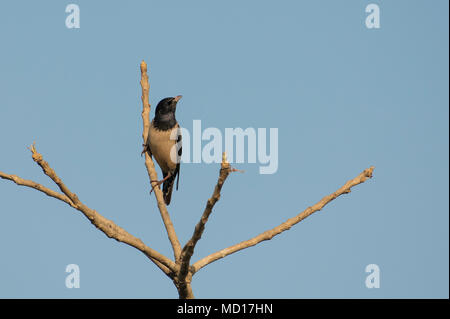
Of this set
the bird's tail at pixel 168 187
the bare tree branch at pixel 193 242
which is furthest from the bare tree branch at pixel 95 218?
the bird's tail at pixel 168 187

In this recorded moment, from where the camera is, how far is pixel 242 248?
5.54m

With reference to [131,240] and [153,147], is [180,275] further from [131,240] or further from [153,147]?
[153,147]

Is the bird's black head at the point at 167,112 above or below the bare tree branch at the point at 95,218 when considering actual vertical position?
above

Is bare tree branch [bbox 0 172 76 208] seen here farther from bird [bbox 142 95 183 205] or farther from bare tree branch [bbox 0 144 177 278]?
bird [bbox 142 95 183 205]

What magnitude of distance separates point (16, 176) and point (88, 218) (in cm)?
69

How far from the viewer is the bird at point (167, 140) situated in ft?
31.2

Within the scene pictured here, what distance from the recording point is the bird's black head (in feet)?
32.6

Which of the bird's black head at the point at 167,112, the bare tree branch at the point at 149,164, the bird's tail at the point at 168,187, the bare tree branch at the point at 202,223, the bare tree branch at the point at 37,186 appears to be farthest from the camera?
the bird's tail at the point at 168,187

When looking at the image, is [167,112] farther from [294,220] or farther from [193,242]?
[193,242]

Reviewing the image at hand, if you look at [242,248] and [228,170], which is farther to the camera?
[242,248]

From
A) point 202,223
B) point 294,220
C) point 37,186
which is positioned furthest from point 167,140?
point 202,223

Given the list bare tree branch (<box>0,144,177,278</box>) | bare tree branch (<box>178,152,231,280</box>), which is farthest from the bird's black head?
bare tree branch (<box>178,152,231,280</box>)

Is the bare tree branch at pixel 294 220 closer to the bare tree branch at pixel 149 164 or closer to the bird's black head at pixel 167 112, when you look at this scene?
the bare tree branch at pixel 149 164
